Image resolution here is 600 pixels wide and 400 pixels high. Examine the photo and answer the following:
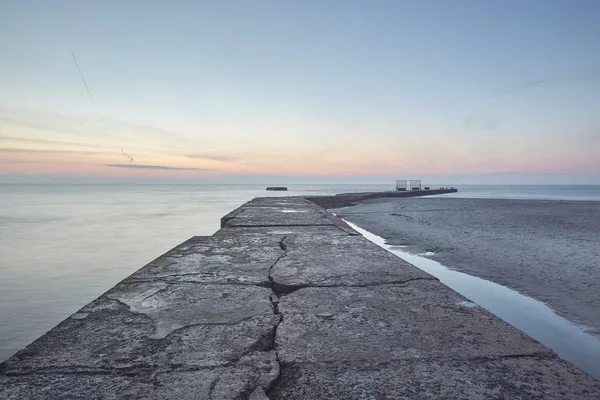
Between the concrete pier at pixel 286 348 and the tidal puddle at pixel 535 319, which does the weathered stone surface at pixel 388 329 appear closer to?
the concrete pier at pixel 286 348

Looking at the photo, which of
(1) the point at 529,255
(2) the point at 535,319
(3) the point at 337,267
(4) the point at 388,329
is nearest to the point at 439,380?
(4) the point at 388,329

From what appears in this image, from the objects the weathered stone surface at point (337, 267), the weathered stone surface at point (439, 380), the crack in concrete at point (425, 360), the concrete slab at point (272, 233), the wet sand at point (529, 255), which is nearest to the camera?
the weathered stone surface at point (439, 380)

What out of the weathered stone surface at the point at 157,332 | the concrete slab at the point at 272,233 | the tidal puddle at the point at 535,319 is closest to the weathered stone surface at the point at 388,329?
the weathered stone surface at the point at 157,332

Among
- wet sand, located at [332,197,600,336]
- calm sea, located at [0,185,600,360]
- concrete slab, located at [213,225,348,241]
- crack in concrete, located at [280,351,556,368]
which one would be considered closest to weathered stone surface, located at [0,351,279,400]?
crack in concrete, located at [280,351,556,368]

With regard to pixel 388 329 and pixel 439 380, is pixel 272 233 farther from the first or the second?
pixel 439 380

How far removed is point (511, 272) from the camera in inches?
166

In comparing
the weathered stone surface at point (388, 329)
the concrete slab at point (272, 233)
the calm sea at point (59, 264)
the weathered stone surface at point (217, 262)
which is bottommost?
the calm sea at point (59, 264)

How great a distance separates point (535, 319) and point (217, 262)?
2594 millimetres

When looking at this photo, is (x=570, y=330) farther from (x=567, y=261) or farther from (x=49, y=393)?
(x=49, y=393)

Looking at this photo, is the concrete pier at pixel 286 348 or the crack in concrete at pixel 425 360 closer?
the concrete pier at pixel 286 348

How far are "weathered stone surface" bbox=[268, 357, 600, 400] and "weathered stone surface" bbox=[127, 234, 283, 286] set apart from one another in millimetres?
1075

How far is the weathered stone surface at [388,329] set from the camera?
124 centimetres

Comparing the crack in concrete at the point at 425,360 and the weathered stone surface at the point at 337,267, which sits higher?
the crack in concrete at the point at 425,360

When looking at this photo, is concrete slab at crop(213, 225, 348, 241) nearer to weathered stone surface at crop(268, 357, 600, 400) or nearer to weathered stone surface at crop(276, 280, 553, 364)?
weathered stone surface at crop(276, 280, 553, 364)
